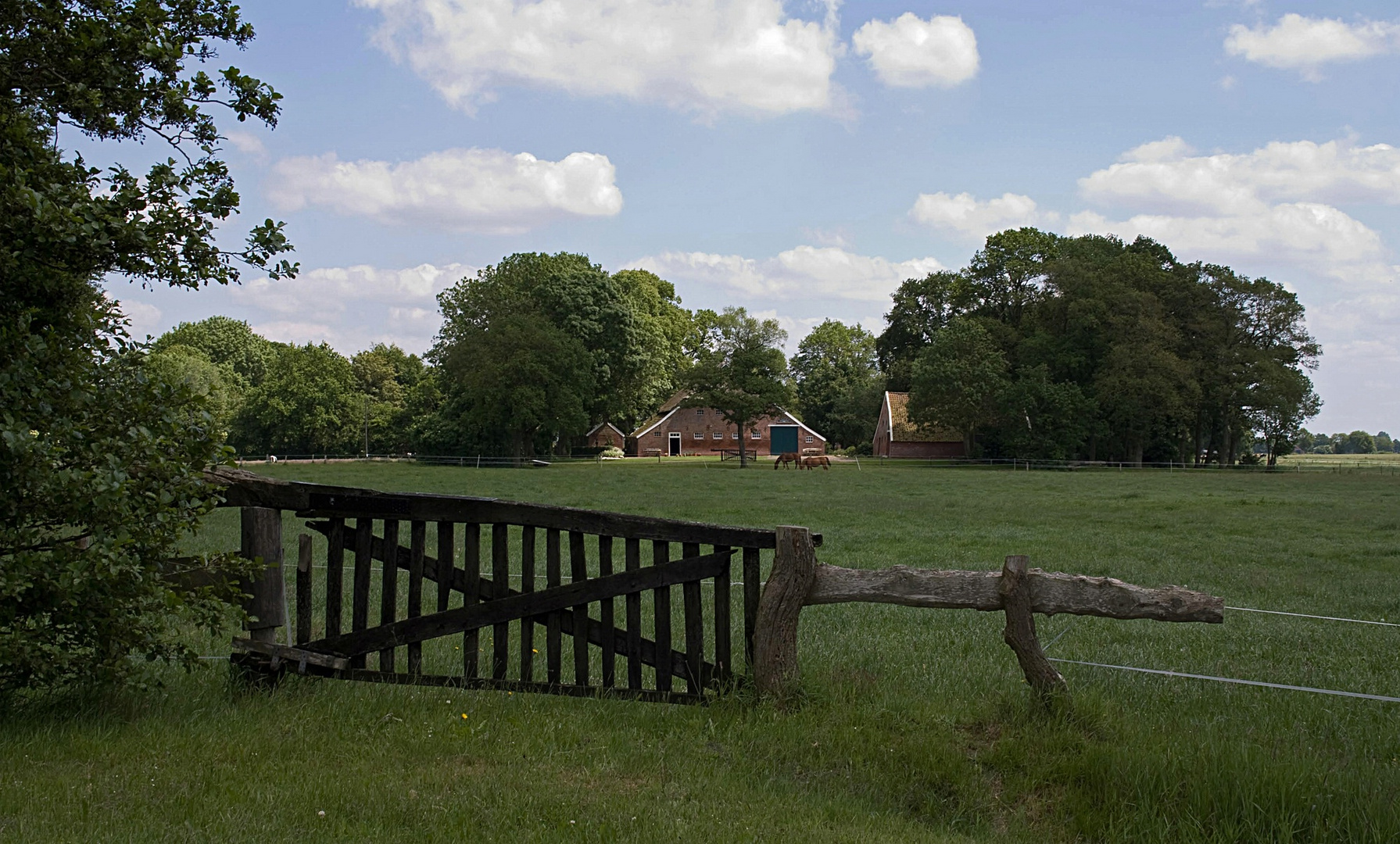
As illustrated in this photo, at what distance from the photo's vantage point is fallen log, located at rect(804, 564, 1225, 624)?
5.39 m

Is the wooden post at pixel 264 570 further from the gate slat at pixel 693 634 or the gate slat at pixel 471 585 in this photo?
the gate slat at pixel 693 634

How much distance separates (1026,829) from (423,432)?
245 ft

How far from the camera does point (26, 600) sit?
525 centimetres

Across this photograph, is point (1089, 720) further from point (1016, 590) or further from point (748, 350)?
point (748, 350)

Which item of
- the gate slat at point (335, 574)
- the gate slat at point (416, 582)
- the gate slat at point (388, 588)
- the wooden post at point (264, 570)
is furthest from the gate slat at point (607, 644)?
the wooden post at point (264, 570)

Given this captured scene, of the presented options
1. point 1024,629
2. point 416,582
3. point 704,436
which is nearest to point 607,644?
point 416,582

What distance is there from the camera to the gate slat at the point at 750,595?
20.5 feet

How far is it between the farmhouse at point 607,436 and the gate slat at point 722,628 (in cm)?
9291

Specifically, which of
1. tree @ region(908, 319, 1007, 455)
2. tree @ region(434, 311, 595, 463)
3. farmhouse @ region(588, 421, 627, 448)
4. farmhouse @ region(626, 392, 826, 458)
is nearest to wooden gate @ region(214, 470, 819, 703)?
tree @ region(434, 311, 595, 463)

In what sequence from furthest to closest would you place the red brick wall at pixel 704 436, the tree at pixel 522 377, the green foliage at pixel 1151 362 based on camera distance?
the red brick wall at pixel 704 436, the tree at pixel 522 377, the green foliage at pixel 1151 362

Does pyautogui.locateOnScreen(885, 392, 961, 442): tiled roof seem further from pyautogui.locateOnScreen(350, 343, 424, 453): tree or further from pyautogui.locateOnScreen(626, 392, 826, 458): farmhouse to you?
pyautogui.locateOnScreen(350, 343, 424, 453): tree

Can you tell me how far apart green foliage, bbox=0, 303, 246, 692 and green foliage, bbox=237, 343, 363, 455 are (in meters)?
82.1

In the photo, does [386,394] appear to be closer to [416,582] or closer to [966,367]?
[966,367]

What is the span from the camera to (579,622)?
624cm
